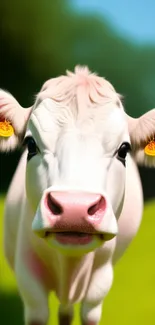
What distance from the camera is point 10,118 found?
1.79 meters

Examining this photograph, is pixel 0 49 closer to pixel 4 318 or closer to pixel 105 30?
pixel 105 30

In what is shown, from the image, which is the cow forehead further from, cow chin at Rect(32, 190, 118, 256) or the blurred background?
the blurred background

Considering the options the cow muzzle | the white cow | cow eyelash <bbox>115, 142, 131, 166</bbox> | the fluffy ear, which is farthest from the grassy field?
the cow muzzle

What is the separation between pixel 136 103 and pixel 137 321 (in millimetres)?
2921

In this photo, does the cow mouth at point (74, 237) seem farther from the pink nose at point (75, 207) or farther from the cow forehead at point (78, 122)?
the cow forehead at point (78, 122)

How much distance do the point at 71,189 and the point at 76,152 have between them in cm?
14

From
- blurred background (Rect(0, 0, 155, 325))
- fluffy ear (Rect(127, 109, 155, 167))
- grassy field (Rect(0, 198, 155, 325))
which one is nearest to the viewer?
fluffy ear (Rect(127, 109, 155, 167))

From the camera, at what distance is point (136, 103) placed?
5266 mm

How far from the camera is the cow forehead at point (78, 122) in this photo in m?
1.53

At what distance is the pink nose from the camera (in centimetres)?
132

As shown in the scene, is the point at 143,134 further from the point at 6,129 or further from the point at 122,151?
the point at 6,129

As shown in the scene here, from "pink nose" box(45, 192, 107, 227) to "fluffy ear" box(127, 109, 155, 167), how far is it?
1.53 feet

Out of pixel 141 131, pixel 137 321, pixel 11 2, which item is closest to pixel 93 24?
pixel 11 2

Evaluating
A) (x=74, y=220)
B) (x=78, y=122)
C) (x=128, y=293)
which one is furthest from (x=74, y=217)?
(x=128, y=293)
